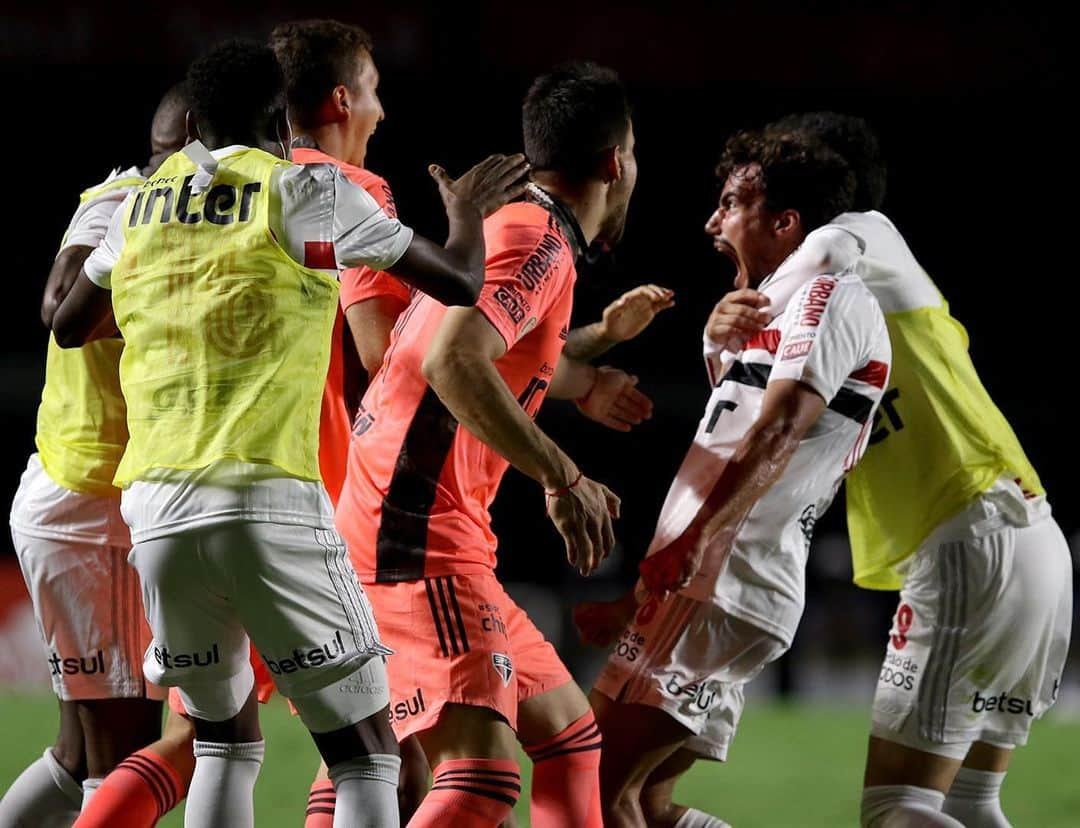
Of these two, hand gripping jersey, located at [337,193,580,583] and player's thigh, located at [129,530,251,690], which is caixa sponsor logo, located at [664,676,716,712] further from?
player's thigh, located at [129,530,251,690]

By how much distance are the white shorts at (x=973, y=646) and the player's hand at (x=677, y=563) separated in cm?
69

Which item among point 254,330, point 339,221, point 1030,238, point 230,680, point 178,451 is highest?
point 339,221

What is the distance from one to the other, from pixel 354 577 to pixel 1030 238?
52.0 ft

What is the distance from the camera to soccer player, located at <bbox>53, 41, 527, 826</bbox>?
3.00 meters

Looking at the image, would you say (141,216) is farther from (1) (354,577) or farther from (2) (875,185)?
(2) (875,185)

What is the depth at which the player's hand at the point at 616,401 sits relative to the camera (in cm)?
415

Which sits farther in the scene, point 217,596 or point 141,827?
point 141,827

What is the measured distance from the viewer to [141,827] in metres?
3.60

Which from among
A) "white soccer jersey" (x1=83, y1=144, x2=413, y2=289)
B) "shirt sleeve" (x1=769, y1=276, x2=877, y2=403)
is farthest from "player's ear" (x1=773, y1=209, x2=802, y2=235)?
"white soccer jersey" (x1=83, y1=144, x2=413, y2=289)

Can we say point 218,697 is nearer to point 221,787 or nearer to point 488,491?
point 221,787

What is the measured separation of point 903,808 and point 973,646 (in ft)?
1.50

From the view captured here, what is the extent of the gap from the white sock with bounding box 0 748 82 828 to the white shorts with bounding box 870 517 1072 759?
219 cm

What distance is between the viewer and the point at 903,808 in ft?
12.6

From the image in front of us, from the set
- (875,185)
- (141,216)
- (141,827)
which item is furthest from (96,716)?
(875,185)
